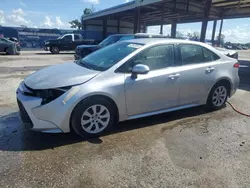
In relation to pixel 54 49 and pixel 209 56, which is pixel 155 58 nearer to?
pixel 209 56

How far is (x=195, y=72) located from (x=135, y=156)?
2.24 meters

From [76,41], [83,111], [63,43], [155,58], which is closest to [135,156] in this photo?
[83,111]

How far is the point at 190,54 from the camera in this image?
4.49m

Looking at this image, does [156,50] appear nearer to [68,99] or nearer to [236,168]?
[68,99]

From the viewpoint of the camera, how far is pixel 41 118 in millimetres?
3186

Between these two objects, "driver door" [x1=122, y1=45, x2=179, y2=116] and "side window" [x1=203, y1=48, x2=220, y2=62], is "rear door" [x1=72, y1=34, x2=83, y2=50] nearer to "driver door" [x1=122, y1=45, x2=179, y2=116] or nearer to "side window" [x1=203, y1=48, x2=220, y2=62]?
"side window" [x1=203, y1=48, x2=220, y2=62]

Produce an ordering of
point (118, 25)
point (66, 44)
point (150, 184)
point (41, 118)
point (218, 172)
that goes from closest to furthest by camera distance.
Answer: point (150, 184)
point (218, 172)
point (41, 118)
point (66, 44)
point (118, 25)

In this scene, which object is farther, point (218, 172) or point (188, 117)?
point (188, 117)

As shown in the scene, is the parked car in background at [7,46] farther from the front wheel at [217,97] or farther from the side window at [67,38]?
the front wheel at [217,97]

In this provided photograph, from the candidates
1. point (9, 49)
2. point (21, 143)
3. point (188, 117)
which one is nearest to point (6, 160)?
point (21, 143)

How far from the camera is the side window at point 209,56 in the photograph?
15.4 ft

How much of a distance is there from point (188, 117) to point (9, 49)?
1791 centimetres

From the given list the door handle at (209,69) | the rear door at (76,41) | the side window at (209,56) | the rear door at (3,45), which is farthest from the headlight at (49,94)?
the rear door at (76,41)

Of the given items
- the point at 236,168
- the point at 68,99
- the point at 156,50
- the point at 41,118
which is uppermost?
the point at 156,50
